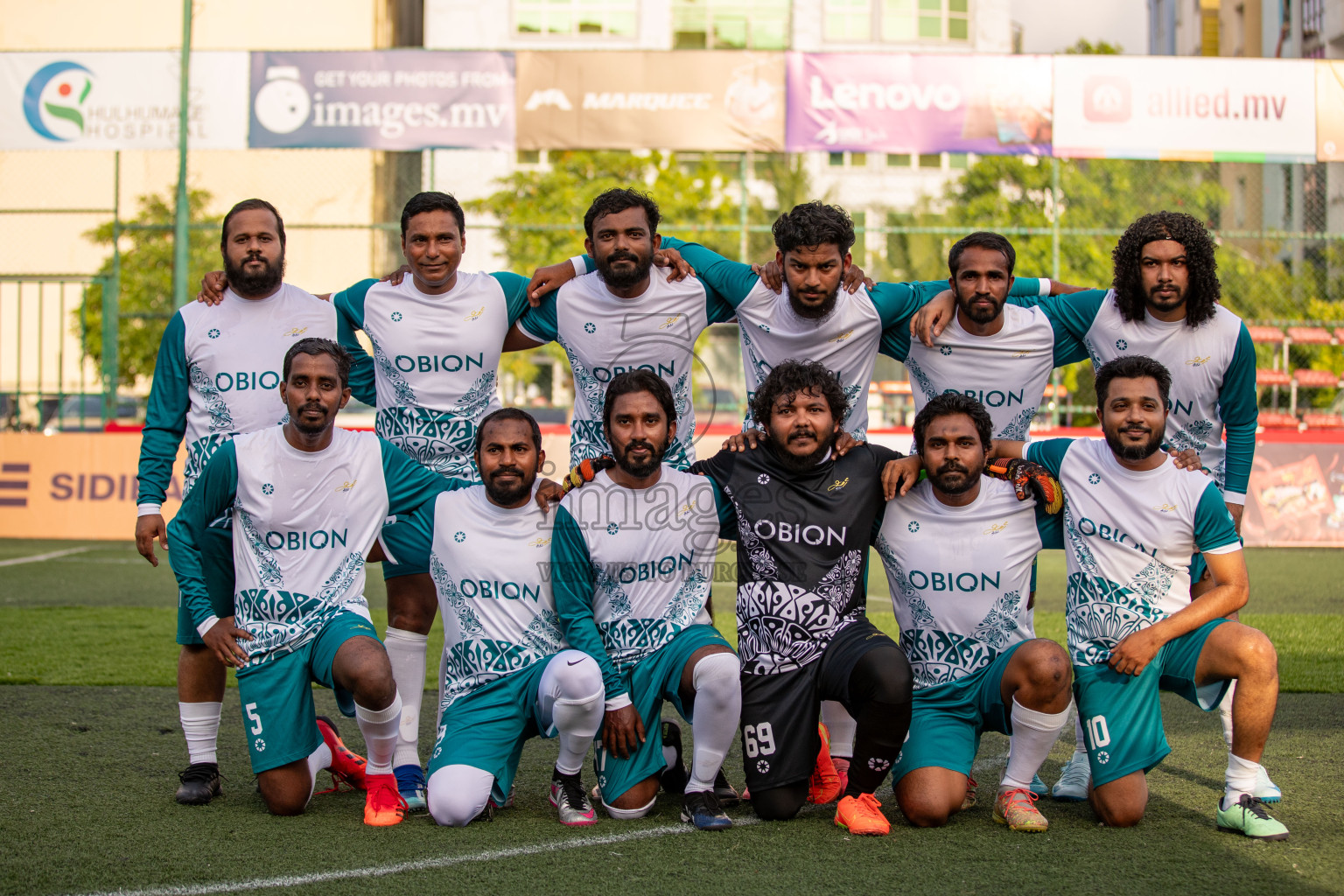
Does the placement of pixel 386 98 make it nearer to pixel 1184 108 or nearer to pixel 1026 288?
pixel 1184 108

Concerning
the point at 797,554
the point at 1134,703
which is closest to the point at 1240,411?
the point at 1134,703

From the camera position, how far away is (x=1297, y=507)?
13.3 meters

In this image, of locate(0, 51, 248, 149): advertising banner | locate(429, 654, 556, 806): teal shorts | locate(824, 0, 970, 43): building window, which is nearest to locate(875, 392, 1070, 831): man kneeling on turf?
locate(429, 654, 556, 806): teal shorts

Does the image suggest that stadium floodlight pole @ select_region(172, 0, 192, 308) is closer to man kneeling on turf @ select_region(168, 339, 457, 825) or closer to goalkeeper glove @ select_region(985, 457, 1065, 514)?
man kneeling on turf @ select_region(168, 339, 457, 825)

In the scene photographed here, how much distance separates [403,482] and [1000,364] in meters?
2.43

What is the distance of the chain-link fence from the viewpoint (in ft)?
49.2

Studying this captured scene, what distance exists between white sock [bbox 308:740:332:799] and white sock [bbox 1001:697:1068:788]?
2435 mm

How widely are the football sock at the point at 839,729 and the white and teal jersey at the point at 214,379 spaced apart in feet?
8.06

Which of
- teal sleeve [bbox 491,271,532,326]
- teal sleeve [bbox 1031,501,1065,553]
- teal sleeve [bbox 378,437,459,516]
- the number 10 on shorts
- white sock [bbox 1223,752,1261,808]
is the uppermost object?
teal sleeve [bbox 491,271,532,326]

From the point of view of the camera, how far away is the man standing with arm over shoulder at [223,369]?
4793 mm

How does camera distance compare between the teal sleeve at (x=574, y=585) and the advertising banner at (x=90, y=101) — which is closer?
the teal sleeve at (x=574, y=585)

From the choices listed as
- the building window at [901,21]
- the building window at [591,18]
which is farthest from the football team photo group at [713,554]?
the building window at [901,21]

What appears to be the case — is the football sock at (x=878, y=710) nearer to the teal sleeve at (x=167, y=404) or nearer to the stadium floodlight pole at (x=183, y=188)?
the teal sleeve at (x=167, y=404)

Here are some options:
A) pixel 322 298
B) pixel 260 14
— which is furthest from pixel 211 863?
pixel 260 14
